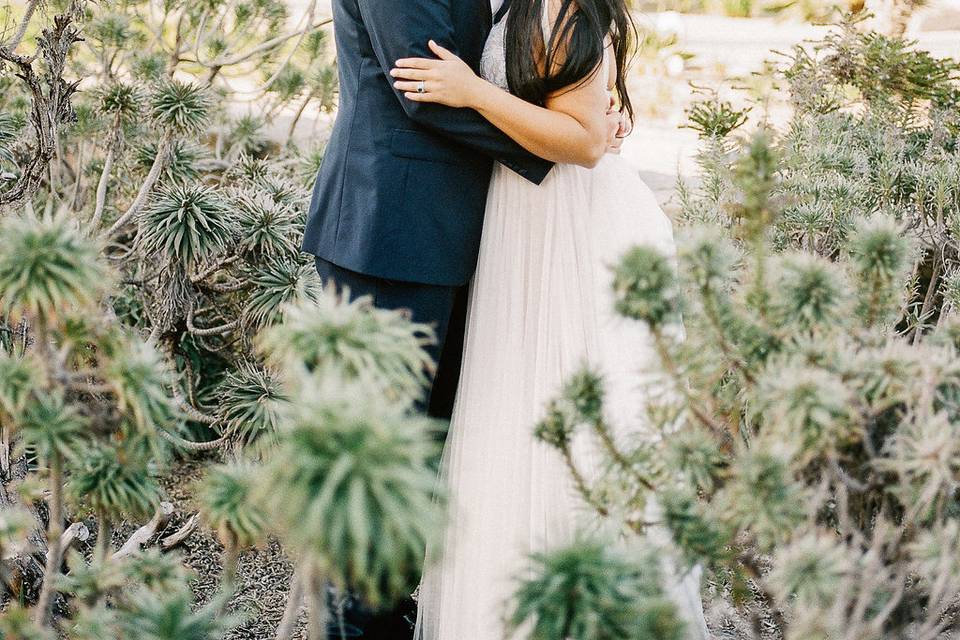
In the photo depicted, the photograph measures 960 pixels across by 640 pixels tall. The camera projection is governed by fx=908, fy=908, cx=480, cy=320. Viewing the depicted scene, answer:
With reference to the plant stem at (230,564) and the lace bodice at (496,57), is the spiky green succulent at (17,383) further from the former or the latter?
the lace bodice at (496,57)

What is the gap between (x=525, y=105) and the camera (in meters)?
1.98

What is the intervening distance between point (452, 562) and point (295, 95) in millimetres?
3015

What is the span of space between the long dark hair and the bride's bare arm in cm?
4

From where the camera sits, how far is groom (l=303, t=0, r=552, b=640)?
2.03 metres

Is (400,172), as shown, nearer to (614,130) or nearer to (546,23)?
(546,23)

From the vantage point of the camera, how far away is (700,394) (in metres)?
1.26

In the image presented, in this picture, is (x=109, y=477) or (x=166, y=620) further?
(x=109, y=477)

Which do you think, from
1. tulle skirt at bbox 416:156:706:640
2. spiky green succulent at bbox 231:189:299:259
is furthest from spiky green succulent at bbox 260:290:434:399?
spiky green succulent at bbox 231:189:299:259

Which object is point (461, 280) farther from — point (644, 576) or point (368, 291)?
point (644, 576)

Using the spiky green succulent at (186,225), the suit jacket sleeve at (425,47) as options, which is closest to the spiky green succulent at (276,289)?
the spiky green succulent at (186,225)

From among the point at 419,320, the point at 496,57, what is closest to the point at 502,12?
the point at 496,57

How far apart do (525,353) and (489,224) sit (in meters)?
0.34

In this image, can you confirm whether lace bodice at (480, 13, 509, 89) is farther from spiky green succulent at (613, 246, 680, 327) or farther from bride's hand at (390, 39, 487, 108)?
spiky green succulent at (613, 246, 680, 327)

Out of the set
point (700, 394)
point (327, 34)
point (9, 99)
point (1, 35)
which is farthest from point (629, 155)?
point (700, 394)
